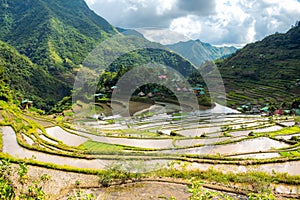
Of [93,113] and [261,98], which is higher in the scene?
[261,98]

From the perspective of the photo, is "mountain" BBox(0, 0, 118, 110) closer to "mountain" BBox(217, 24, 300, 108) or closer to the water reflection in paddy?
the water reflection in paddy

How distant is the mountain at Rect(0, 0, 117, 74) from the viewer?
66.4m

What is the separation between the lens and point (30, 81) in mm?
46875

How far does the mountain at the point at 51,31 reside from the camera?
218 ft

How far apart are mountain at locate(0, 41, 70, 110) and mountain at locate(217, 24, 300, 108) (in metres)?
33.1

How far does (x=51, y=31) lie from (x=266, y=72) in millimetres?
62873

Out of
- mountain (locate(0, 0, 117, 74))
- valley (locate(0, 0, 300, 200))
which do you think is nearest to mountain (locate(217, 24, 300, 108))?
valley (locate(0, 0, 300, 200))

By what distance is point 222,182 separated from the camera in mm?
8852

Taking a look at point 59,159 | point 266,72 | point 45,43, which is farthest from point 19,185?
point 45,43

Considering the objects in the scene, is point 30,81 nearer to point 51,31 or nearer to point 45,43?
point 45,43

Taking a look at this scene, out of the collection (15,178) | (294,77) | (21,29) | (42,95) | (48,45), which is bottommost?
(15,178)

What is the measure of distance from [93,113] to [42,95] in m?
25.4

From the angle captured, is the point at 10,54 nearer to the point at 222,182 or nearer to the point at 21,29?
the point at 21,29

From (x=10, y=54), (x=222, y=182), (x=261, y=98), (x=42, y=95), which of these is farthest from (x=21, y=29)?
(x=222, y=182)
